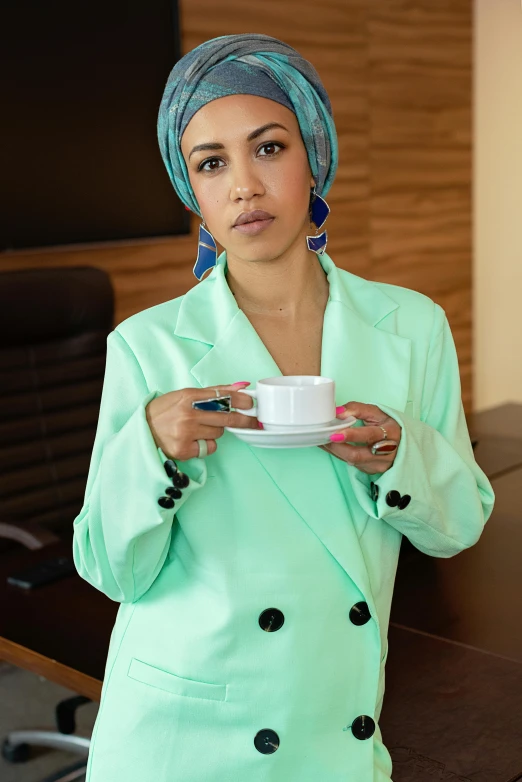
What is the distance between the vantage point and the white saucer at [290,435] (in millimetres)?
1013

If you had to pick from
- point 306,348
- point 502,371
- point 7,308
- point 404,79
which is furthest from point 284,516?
point 502,371

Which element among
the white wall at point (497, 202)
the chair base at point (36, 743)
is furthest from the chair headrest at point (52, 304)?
the white wall at point (497, 202)

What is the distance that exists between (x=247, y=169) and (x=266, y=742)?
70 cm

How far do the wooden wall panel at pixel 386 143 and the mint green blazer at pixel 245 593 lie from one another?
2.50 meters

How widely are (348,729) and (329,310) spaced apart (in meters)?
0.55

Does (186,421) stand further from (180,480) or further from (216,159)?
(216,159)

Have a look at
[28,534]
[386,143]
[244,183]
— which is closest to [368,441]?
[244,183]

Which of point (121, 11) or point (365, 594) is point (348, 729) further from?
point (121, 11)

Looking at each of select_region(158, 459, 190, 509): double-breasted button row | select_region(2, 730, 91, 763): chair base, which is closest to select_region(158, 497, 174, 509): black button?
select_region(158, 459, 190, 509): double-breasted button row

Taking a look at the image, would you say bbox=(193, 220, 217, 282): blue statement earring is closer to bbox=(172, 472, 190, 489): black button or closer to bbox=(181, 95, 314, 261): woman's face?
bbox=(181, 95, 314, 261): woman's face

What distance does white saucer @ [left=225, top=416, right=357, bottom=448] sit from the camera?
1.01 m

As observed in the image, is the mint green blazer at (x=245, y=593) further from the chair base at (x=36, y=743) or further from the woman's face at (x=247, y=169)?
the chair base at (x=36, y=743)

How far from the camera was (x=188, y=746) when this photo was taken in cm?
117

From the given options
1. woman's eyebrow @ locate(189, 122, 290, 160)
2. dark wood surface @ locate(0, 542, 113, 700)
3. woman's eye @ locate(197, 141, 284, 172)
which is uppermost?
woman's eyebrow @ locate(189, 122, 290, 160)
